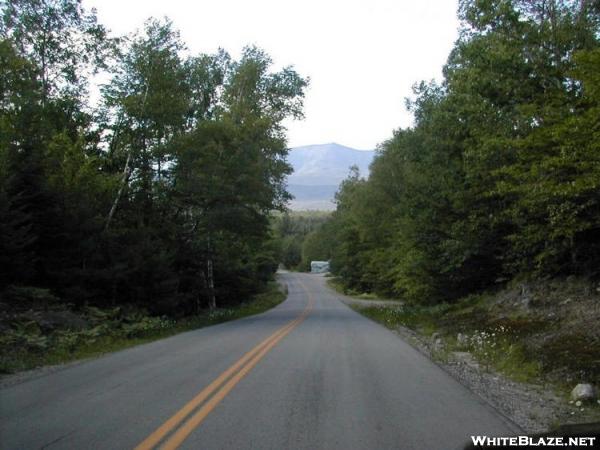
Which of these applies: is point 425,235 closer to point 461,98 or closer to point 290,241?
point 461,98

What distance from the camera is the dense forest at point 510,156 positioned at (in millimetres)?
12383

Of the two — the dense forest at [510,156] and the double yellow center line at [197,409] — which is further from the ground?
the dense forest at [510,156]

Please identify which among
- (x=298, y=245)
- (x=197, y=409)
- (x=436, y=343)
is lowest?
(x=436, y=343)

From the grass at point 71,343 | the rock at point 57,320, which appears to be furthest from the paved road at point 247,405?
the rock at point 57,320

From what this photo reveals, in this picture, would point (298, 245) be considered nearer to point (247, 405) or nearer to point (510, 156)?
point (510, 156)

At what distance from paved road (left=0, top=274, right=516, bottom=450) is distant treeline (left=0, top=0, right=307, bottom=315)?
943 cm

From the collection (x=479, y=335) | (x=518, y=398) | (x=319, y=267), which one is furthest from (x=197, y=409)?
(x=319, y=267)

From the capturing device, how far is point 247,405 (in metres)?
6.57

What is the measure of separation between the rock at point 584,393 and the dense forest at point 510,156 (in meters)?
5.00

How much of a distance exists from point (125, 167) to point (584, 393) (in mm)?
21433

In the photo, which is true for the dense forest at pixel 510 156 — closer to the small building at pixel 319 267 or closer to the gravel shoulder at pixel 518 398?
the gravel shoulder at pixel 518 398

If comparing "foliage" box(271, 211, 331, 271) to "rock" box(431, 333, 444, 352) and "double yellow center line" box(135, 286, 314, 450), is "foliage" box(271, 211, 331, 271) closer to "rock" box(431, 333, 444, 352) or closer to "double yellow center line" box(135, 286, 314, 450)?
"rock" box(431, 333, 444, 352)

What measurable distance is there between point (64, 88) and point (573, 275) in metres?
22.4

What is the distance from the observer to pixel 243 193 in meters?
26.0
